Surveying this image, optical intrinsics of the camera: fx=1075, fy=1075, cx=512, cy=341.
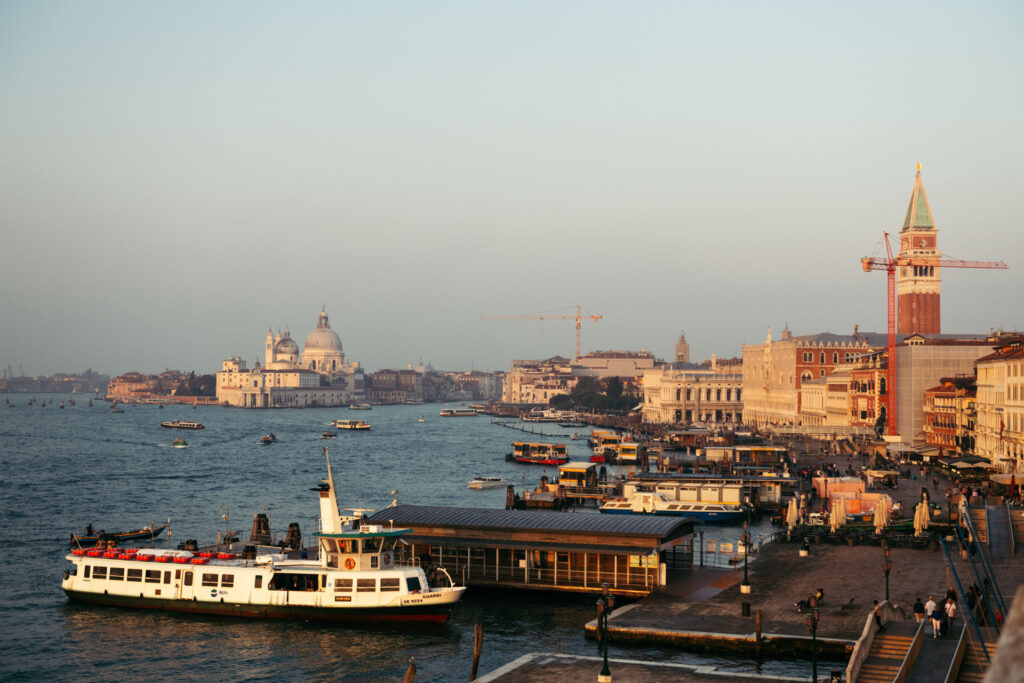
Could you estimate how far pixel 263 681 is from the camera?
20938mm

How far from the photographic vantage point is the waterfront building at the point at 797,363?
107625mm

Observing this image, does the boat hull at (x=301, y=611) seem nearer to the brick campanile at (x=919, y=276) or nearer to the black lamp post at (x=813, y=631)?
the black lamp post at (x=813, y=631)

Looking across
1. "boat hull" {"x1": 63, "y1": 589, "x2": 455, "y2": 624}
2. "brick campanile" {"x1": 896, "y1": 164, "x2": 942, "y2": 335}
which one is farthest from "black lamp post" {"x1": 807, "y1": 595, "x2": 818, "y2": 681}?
"brick campanile" {"x1": 896, "y1": 164, "x2": 942, "y2": 335}

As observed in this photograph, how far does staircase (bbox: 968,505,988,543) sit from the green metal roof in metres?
90.1

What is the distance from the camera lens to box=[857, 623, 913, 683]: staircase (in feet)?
55.9

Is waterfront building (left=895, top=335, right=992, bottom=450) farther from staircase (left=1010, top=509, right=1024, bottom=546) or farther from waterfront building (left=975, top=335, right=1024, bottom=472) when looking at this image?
staircase (left=1010, top=509, right=1024, bottom=546)

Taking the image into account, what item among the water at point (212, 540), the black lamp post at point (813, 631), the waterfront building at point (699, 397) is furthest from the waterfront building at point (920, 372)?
the waterfront building at point (699, 397)

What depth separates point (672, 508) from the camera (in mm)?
43375

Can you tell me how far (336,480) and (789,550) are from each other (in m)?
37.5

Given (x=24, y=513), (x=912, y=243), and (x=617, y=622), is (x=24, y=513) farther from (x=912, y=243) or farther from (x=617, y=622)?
(x=912, y=243)

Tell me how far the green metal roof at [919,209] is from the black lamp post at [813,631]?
101092 millimetres

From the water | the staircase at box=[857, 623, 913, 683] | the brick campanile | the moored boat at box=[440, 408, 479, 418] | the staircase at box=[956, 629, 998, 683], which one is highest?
the brick campanile

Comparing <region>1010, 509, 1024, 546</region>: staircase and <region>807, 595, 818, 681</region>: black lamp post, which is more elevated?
<region>1010, 509, 1024, 546</region>: staircase

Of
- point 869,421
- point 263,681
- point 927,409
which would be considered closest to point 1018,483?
point 263,681
